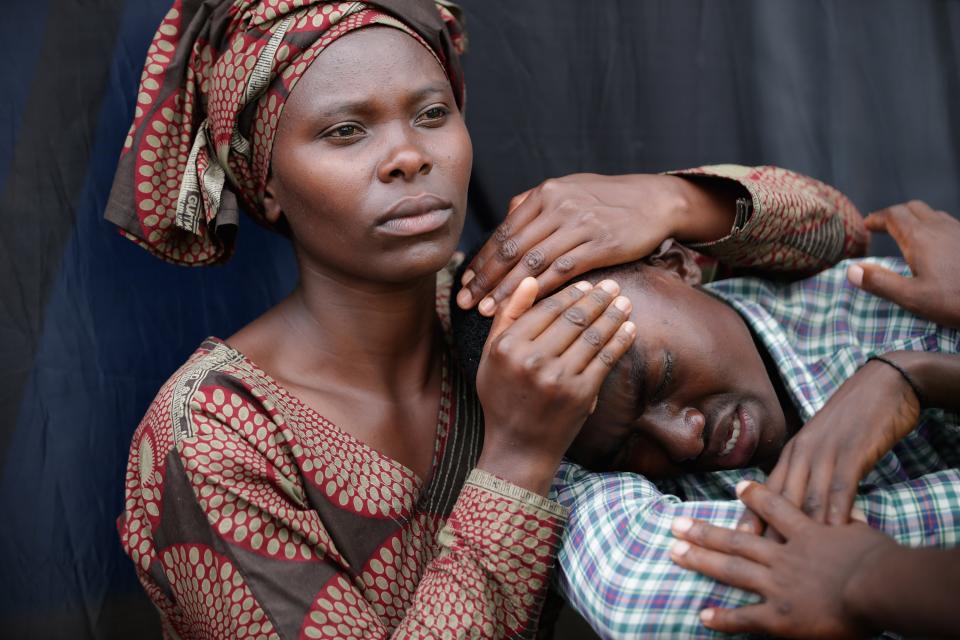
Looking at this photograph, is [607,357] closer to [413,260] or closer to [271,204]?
[413,260]

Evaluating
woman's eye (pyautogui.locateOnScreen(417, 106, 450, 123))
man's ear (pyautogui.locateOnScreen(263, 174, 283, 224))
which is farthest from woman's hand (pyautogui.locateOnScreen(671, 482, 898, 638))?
A: man's ear (pyautogui.locateOnScreen(263, 174, 283, 224))

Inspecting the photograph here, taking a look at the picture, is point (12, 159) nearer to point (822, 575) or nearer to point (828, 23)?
point (822, 575)

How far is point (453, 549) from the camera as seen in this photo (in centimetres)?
159

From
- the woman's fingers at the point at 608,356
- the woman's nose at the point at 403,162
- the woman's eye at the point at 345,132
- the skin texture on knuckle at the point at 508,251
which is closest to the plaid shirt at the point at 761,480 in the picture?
the woman's fingers at the point at 608,356

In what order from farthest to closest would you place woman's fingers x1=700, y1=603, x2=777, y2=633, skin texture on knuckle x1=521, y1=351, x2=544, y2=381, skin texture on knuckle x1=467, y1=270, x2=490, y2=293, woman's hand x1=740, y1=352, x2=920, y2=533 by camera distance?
skin texture on knuckle x1=467, y1=270, x2=490, y2=293
skin texture on knuckle x1=521, y1=351, x2=544, y2=381
woman's hand x1=740, y1=352, x2=920, y2=533
woman's fingers x1=700, y1=603, x2=777, y2=633

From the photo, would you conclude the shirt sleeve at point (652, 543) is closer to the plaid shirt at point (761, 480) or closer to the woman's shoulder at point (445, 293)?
the plaid shirt at point (761, 480)

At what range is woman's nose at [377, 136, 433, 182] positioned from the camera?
1.66m

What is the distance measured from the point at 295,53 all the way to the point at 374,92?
0.17 metres

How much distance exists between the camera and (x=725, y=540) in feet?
4.66

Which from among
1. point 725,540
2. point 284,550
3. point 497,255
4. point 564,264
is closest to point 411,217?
point 497,255

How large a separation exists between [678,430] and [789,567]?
36 centimetres

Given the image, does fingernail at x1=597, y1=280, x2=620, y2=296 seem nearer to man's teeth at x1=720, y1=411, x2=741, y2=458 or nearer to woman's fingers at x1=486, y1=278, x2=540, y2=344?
woman's fingers at x1=486, y1=278, x2=540, y2=344

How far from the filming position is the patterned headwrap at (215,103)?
68.0 inches

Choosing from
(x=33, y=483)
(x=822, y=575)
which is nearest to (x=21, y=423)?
(x=33, y=483)
